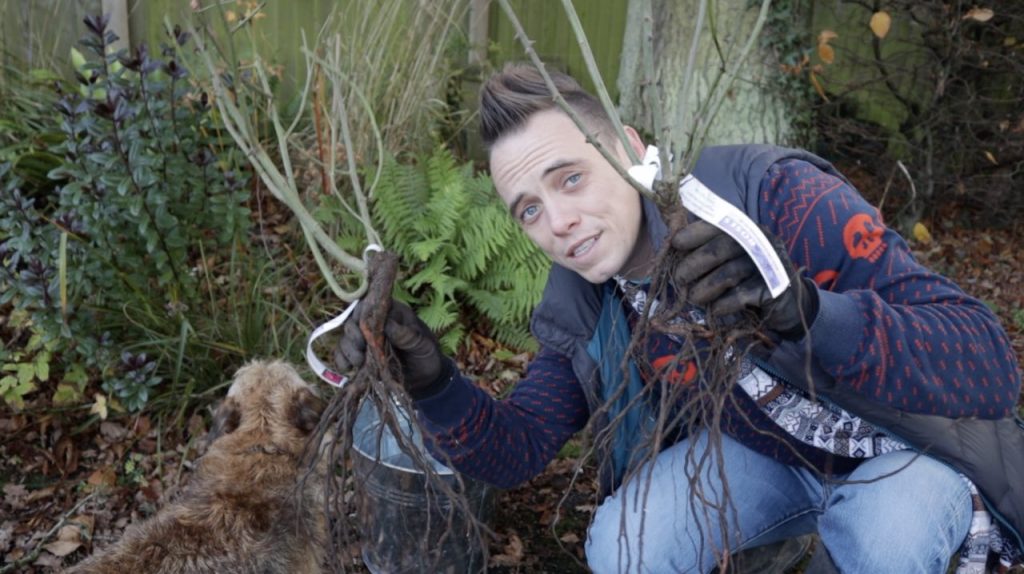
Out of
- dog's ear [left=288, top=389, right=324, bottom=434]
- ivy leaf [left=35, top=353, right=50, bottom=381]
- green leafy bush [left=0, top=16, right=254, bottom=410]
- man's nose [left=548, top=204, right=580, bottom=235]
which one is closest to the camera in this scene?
man's nose [left=548, top=204, right=580, bottom=235]

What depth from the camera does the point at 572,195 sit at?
7.19 feet

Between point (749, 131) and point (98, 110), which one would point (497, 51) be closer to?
point (749, 131)

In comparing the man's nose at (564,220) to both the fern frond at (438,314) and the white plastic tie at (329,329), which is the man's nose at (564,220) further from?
the fern frond at (438,314)

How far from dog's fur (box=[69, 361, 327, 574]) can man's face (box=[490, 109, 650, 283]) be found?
1022mm

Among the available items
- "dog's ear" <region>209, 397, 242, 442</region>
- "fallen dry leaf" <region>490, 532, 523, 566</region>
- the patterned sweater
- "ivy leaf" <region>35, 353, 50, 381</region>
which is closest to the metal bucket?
"fallen dry leaf" <region>490, 532, 523, 566</region>

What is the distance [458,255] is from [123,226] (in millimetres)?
1577

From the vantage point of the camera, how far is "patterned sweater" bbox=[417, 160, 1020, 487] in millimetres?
1863

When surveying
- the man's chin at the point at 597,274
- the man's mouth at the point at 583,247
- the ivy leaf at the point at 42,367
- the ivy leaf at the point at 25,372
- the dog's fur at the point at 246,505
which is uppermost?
the man's mouth at the point at 583,247

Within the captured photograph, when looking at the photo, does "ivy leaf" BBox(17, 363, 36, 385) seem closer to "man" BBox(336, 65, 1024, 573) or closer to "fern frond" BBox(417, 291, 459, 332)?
"fern frond" BBox(417, 291, 459, 332)

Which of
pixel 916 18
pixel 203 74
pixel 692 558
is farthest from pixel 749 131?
pixel 692 558

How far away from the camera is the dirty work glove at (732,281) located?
172 cm

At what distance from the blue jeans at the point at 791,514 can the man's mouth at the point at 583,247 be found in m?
0.57

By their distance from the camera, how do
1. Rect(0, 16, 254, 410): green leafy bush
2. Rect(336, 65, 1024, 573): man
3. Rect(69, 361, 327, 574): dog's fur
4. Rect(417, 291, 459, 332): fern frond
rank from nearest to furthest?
1. Rect(336, 65, 1024, 573): man
2. Rect(69, 361, 327, 574): dog's fur
3. Rect(0, 16, 254, 410): green leafy bush
4. Rect(417, 291, 459, 332): fern frond

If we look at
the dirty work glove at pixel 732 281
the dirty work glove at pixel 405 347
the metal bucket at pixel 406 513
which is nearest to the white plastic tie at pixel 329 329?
the dirty work glove at pixel 405 347
